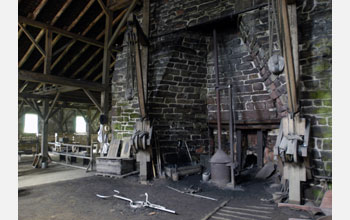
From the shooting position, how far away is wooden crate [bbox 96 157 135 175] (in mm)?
6109

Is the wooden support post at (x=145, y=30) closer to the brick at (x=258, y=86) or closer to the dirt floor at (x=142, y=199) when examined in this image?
the brick at (x=258, y=86)

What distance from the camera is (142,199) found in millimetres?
4262

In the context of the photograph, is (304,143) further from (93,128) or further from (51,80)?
(93,128)

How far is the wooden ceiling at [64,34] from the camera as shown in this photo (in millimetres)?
6785

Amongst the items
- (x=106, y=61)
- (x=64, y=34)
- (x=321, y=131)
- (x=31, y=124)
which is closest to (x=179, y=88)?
(x=106, y=61)

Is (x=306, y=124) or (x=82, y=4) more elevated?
(x=82, y=4)

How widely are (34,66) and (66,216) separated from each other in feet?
23.1

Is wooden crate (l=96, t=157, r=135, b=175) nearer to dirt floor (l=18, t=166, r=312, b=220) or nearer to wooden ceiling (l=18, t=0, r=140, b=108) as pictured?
dirt floor (l=18, t=166, r=312, b=220)

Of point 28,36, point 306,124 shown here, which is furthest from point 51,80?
point 306,124

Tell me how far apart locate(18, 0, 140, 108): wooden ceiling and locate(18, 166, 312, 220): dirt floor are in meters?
3.35

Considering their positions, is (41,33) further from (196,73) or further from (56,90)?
(196,73)

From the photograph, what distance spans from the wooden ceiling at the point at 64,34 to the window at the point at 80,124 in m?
8.45

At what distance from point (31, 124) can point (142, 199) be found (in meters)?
14.8

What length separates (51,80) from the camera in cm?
683
